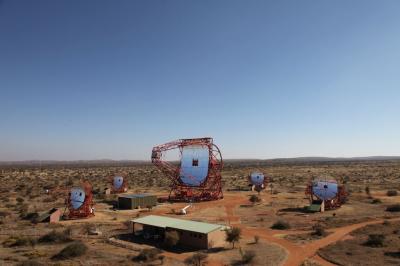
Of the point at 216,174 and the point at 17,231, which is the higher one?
the point at 216,174

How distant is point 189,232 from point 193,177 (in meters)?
35.7

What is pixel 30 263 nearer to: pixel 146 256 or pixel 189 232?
pixel 146 256

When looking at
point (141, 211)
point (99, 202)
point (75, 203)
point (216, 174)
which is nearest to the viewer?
point (75, 203)

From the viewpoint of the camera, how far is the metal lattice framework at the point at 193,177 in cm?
7025

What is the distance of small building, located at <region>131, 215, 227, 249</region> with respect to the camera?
34.6m

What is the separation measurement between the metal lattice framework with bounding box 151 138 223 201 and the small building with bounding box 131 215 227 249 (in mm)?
30184

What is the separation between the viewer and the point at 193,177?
234 feet

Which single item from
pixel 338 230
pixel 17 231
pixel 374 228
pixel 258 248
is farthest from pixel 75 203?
pixel 374 228

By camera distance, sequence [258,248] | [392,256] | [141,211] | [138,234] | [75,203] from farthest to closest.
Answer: [141,211], [75,203], [138,234], [258,248], [392,256]

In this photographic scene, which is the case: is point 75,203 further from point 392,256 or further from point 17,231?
point 392,256

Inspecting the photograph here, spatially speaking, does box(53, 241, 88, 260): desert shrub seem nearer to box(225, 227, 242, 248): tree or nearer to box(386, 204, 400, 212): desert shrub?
box(225, 227, 242, 248): tree

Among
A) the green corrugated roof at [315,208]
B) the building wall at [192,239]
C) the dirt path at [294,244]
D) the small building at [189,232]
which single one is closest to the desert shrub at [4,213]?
the small building at [189,232]

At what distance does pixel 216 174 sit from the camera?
71062mm

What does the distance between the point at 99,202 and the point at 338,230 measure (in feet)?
141
